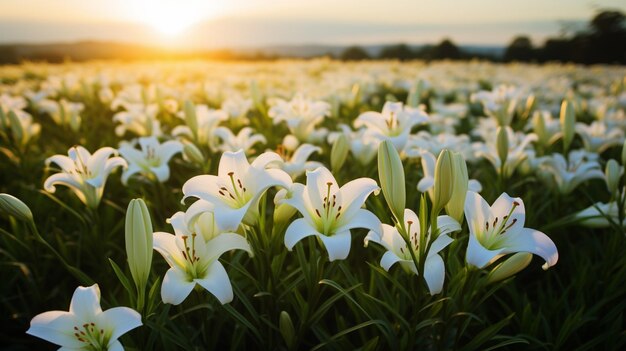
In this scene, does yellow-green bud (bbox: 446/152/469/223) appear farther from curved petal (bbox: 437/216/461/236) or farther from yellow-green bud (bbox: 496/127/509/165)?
yellow-green bud (bbox: 496/127/509/165)

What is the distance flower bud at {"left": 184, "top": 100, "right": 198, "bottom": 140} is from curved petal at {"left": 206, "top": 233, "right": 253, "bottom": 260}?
1.42 metres

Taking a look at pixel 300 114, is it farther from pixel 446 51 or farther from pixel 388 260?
pixel 446 51

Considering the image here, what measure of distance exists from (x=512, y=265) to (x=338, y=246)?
0.54 meters

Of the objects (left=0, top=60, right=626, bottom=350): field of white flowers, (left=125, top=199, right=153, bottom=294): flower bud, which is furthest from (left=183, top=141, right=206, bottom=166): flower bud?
(left=125, top=199, right=153, bottom=294): flower bud

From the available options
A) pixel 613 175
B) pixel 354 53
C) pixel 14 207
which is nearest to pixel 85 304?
pixel 14 207

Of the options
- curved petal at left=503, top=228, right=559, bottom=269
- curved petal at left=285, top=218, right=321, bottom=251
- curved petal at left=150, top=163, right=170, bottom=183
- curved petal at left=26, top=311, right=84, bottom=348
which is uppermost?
curved petal at left=285, top=218, right=321, bottom=251

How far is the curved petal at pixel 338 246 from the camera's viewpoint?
3.79 ft

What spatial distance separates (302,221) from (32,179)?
2697mm

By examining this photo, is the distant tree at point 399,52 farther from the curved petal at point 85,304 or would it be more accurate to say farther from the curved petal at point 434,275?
the curved petal at point 85,304

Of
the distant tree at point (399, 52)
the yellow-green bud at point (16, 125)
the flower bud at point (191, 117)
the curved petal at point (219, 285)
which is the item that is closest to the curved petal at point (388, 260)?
the curved petal at point (219, 285)

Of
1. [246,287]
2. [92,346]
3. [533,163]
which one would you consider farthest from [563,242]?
[92,346]

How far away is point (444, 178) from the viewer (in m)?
1.23

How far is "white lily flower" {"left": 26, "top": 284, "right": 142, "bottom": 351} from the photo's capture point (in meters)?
1.13

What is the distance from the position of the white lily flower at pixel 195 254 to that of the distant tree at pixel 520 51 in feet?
81.4
